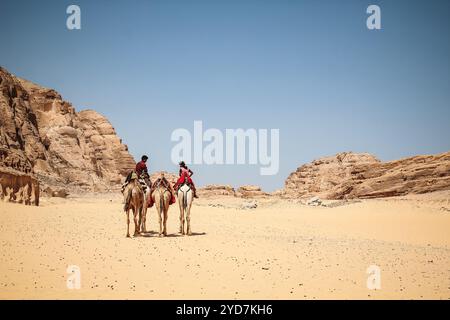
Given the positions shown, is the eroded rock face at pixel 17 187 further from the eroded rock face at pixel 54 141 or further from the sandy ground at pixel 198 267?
the sandy ground at pixel 198 267

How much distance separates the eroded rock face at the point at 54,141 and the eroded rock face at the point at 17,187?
6318mm

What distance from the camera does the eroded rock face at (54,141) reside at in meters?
48.5

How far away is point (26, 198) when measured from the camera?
25.8 m

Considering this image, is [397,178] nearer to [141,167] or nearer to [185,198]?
[185,198]

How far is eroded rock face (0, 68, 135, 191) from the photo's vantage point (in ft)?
159

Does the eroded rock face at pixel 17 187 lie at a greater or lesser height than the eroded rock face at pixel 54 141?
lesser

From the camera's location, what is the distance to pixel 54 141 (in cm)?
7000

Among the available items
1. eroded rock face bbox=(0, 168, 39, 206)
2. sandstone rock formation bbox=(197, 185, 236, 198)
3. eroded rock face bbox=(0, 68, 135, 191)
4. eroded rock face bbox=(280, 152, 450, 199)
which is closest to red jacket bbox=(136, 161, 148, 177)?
eroded rock face bbox=(0, 168, 39, 206)

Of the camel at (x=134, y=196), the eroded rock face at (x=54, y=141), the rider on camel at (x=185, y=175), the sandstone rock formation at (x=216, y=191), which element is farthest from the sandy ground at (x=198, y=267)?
the sandstone rock formation at (x=216, y=191)

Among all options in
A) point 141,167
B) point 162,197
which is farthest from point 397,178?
point 141,167
